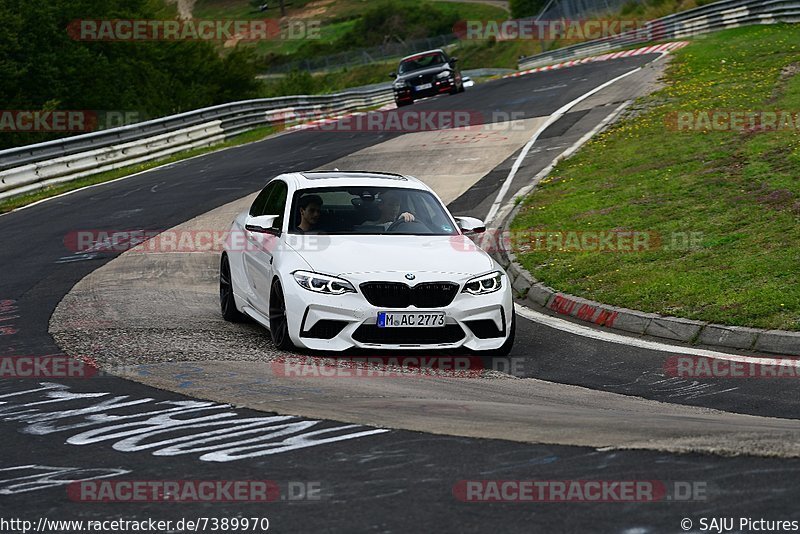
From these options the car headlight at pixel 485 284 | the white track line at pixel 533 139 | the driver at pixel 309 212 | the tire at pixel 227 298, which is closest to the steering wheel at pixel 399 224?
the driver at pixel 309 212

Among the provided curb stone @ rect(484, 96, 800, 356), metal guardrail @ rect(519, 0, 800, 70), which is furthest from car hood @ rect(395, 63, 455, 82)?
curb stone @ rect(484, 96, 800, 356)

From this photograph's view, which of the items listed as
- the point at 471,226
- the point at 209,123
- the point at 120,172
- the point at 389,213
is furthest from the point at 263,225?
the point at 209,123

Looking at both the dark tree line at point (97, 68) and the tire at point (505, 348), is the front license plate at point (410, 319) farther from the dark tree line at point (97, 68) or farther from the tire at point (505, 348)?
the dark tree line at point (97, 68)

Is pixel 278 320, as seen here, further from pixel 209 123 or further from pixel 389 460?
pixel 209 123

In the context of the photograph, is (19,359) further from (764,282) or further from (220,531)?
(764,282)

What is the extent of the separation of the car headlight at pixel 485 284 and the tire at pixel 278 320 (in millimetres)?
1513

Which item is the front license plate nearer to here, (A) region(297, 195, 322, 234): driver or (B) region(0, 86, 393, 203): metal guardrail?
(A) region(297, 195, 322, 234): driver

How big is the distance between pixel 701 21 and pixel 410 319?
39.3 meters

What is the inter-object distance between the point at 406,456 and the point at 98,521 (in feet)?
5.20

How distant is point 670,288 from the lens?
1157 centimetres

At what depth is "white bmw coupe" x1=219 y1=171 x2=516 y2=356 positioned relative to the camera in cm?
955

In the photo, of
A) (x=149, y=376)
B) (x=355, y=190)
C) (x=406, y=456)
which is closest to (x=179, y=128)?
(x=355, y=190)

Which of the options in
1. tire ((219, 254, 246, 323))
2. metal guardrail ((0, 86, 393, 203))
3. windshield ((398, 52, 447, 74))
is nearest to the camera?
tire ((219, 254, 246, 323))

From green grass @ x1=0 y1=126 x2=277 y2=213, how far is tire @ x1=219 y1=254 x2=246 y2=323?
11.8 metres
